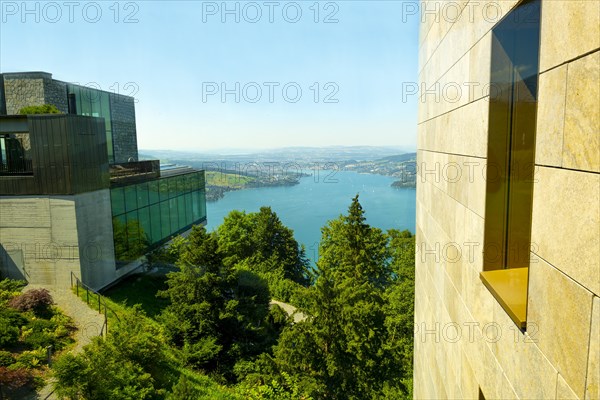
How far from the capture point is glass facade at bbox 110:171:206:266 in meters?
23.7

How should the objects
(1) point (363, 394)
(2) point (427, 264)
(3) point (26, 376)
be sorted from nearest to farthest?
(2) point (427, 264), (3) point (26, 376), (1) point (363, 394)

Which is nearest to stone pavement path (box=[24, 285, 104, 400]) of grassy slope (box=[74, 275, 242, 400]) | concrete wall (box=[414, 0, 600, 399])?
grassy slope (box=[74, 275, 242, 400])

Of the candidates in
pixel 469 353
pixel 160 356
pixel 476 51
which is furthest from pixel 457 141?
pixel 160 356

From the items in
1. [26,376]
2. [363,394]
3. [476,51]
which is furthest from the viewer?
[363,394]

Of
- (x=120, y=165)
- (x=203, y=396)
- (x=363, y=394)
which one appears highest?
(x=120, y=165)

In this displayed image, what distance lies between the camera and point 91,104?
32.7 m

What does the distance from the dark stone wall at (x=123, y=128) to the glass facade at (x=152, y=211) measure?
282 inches

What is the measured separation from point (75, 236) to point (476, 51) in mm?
20675

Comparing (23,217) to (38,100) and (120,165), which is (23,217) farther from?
(38,100)

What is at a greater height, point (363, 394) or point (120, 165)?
point (120, 165)

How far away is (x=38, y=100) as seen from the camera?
2978 cm

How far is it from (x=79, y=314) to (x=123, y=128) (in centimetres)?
2327

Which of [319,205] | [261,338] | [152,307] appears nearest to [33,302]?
[152,307]

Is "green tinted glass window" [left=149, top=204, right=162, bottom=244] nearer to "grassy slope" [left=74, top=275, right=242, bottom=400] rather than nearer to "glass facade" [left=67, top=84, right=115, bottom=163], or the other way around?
"grassy slope" [left=74, top=275, right=242, bottom=400]
